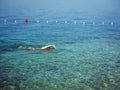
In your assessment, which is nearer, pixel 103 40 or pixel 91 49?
pixel 91 49

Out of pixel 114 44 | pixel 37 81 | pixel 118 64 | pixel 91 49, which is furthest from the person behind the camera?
pixel 114 44

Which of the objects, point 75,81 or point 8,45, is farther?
point 8,45

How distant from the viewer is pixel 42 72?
12.4 meters

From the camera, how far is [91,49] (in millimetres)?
17547

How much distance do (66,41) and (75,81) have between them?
9.37 meters

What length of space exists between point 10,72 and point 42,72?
5.59 ft

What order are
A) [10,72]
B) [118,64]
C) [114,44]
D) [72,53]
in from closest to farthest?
[10,72], [118,64], [72,53], [114,44]

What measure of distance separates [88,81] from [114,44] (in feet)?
29.3

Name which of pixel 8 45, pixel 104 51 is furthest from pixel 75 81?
pixel 8 45

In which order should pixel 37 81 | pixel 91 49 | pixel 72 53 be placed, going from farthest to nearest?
pixel 91 49
pixel 72 53
pixel 37 81

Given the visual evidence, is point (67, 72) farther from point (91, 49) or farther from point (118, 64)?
point (91, 49)

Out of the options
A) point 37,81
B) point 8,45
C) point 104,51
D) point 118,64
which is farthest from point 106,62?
point 8,45

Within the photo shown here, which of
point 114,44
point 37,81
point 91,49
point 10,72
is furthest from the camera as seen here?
point 114,44

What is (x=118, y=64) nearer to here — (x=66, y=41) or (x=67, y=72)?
(x=67, y=72)
